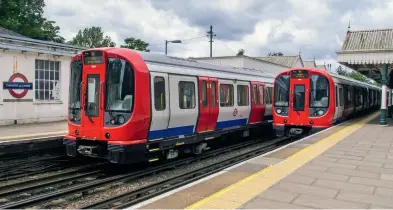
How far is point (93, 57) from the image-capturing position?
9375 millimetres

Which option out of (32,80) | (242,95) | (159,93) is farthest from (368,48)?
(32,80)

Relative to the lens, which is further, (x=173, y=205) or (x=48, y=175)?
(x=48, y=175)

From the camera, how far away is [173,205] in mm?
5250

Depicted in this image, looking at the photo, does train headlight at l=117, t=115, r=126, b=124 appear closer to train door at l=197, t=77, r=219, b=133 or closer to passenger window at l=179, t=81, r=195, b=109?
passenger window at l=179, t=81, r=195, b=109

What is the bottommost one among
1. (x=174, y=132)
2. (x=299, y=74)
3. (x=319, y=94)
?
(x=174, y=132)

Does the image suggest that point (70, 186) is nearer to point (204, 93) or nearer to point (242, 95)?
point (204, 93)

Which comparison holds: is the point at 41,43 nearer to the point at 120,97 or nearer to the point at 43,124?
the point at 43,124

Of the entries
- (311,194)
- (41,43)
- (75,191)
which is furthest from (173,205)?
(41,43)

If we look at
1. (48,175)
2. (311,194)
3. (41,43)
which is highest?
(41,43)

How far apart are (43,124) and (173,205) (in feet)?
41.5

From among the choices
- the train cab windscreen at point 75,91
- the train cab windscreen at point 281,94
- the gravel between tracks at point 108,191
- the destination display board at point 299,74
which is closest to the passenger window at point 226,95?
the train cab windscreen at point 281,94

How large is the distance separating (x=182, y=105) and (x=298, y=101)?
6.41m

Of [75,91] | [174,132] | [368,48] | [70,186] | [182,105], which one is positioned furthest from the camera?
[368,48]

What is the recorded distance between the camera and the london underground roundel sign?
15.4 metres
